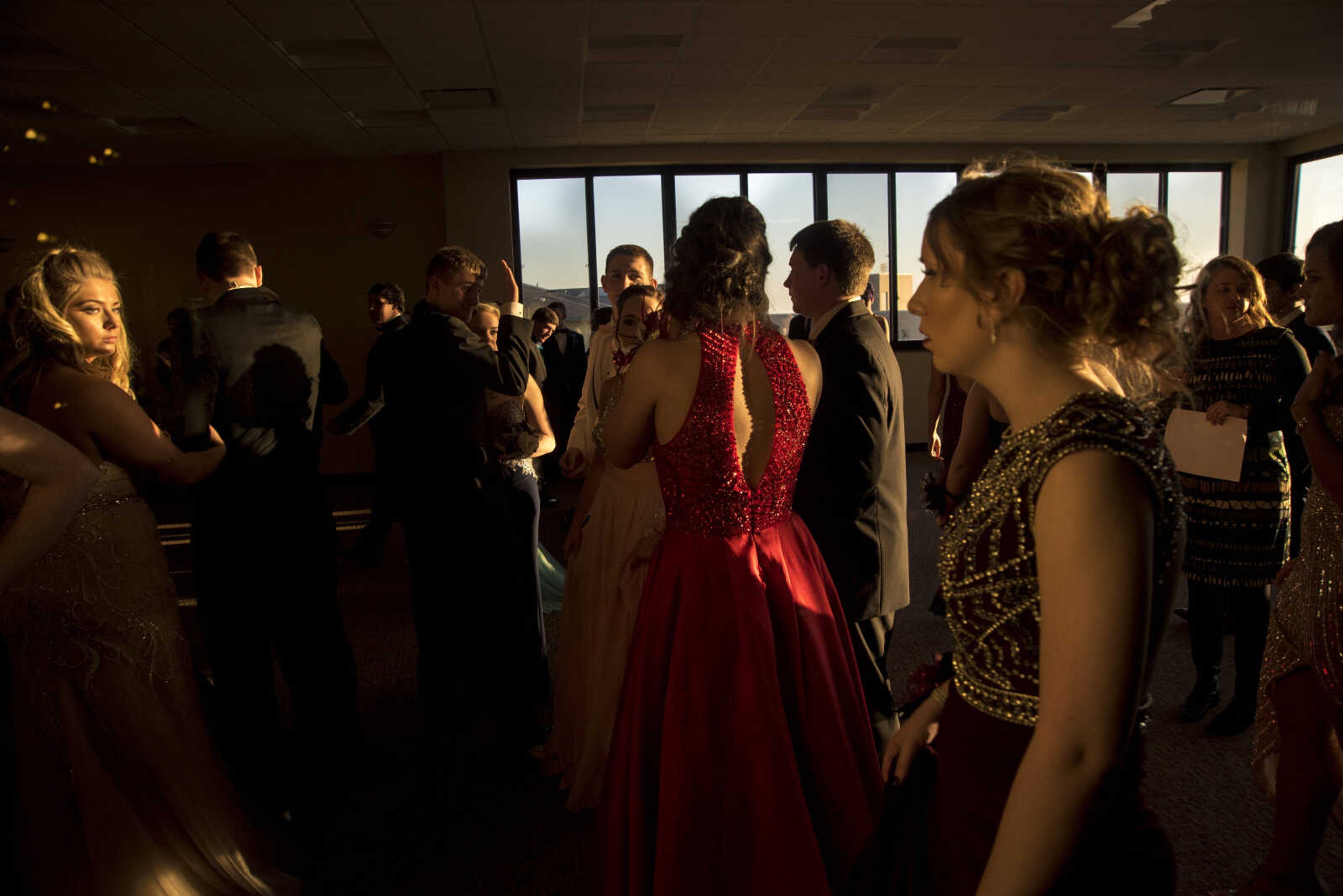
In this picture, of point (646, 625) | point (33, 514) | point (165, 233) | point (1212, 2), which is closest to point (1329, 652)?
→ point (646, 625)

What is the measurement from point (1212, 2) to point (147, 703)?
6424 mm

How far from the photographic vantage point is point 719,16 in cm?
500

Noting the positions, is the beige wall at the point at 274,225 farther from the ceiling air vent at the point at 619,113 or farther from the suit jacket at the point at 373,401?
the suit jacket at the point at 373,401

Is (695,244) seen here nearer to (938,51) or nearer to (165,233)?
(938,51)

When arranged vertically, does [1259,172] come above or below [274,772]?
above

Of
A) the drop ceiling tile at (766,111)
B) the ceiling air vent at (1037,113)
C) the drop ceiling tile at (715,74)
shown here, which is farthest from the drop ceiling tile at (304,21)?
the ceiling air vent at (1037,113)

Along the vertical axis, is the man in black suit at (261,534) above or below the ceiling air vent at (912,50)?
below

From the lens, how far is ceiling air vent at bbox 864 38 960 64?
5625 millimetres

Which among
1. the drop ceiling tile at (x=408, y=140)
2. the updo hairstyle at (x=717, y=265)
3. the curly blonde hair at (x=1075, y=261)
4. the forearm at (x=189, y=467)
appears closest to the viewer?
the curly blonde hair at (x=1075, y=261)

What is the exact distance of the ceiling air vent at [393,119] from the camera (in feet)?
22.6

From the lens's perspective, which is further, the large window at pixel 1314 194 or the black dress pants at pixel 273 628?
the large window at pixel 1314 194

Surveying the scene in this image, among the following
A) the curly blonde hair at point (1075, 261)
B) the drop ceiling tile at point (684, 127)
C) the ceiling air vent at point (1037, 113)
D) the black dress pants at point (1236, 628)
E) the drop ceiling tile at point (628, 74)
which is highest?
the ceiling air vent at point (1037, 113)

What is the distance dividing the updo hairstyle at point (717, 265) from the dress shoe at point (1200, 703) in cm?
224

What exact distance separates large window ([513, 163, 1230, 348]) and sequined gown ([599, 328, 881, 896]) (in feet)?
23.7
